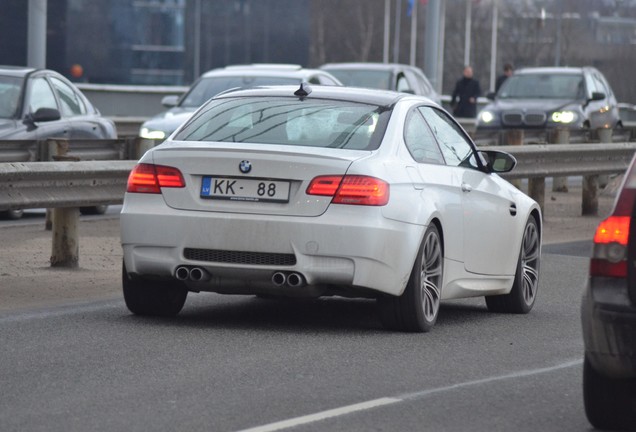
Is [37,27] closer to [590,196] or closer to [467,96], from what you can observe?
[590,196]

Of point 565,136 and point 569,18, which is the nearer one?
point 565,136

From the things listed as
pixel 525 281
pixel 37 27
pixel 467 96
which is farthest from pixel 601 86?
pixel 525 281

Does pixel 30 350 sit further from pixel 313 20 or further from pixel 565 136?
pixel 313 20

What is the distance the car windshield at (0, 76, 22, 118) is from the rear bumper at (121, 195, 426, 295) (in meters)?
8.03

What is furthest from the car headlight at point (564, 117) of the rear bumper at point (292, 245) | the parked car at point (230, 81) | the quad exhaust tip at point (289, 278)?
the quad exhaust tip at point (289, 278)

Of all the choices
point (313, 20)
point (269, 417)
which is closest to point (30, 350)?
point (269, 417)

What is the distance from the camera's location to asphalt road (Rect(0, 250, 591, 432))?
264 inches

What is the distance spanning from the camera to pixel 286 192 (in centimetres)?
909

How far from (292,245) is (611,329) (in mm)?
3019

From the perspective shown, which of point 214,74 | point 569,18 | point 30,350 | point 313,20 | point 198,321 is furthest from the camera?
point 569,18

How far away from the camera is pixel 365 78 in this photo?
27703 millimetres

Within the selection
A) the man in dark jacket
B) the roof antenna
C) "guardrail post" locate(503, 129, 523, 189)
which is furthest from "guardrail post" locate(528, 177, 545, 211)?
the man in dark jacket

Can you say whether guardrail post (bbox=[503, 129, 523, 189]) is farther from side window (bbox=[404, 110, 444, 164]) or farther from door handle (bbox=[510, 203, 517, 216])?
side window (bbox=[404, 110, 444, 164])

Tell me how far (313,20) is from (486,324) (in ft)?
347
